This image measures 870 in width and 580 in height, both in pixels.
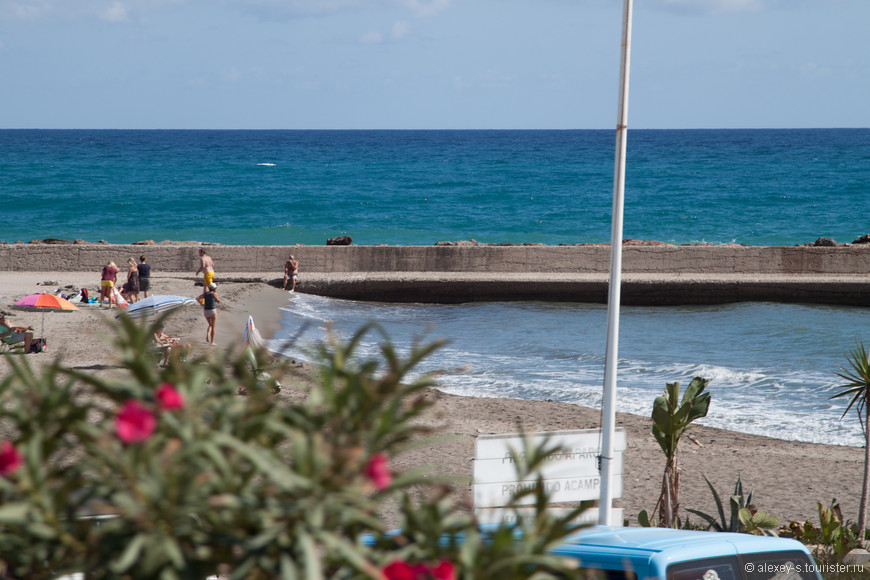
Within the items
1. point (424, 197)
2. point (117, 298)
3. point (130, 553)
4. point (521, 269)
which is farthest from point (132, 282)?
point (424, 197)

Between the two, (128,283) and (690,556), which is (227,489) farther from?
(128,283)

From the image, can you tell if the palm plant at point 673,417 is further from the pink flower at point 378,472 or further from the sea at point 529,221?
the pink flower at point 378,472

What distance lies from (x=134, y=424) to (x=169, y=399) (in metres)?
0.11

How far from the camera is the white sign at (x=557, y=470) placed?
208 inches

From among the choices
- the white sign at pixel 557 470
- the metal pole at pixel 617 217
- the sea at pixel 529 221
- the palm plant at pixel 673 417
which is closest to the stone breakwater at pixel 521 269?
the sea at pixel 529 221

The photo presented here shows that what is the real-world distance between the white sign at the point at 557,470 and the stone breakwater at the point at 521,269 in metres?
21.2

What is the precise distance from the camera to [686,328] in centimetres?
2347

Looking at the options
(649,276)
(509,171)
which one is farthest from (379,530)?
(509,171)

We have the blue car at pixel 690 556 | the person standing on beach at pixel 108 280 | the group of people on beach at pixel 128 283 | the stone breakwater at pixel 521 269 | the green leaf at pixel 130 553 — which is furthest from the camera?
the stone breakwater at pixel 521 269

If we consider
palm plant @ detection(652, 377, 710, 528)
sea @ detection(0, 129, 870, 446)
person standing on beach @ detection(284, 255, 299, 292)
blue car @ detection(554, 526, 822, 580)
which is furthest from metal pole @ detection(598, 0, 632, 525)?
person standing on beach @ detection(284, 255, 299, 292)

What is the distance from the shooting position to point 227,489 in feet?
5.13

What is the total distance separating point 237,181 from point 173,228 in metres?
25.9

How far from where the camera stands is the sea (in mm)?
16984

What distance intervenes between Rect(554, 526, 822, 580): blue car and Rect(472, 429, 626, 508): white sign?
3.37 ft
